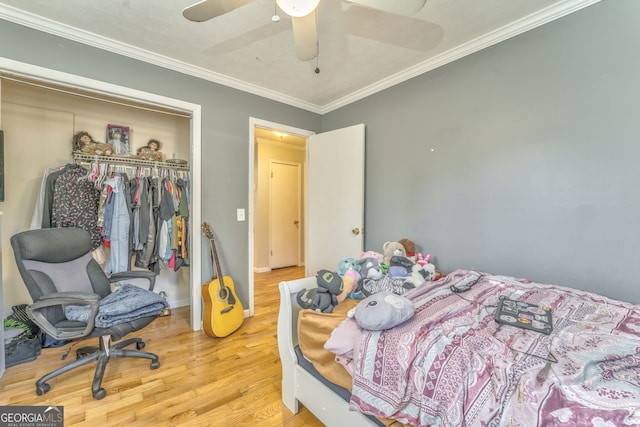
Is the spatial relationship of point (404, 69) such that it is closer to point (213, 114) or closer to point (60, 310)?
point (213, 114)

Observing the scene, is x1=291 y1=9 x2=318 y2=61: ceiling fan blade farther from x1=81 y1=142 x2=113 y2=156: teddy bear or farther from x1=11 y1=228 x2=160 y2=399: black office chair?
x1=81 y1=142 x2=113 y2=156: teddy bear

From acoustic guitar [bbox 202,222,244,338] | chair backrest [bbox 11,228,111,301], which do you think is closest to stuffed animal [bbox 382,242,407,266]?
acoustic guitar [bbox 202,222,244,338]

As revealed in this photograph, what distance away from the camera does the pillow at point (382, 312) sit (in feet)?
3.67

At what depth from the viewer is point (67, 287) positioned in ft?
6.13

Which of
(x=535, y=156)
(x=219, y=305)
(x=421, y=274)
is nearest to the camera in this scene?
(x=535, y=156)

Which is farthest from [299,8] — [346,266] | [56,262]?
[56,262]

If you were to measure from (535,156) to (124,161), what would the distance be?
11.4 ft

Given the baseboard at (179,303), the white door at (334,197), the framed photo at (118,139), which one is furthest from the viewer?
the baseboard at (179,303)

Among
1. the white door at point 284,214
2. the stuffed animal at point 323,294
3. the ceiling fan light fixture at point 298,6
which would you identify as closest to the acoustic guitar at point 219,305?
the stuffed animal at point 323,294

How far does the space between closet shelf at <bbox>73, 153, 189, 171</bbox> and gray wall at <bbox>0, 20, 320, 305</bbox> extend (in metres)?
0.55

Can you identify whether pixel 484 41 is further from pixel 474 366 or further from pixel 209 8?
pixel 474 366

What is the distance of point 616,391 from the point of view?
2.46ft

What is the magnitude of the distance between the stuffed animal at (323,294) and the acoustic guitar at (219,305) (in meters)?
1.25

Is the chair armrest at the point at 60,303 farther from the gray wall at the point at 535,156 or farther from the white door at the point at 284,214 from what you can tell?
the white door at the point at 284,214
